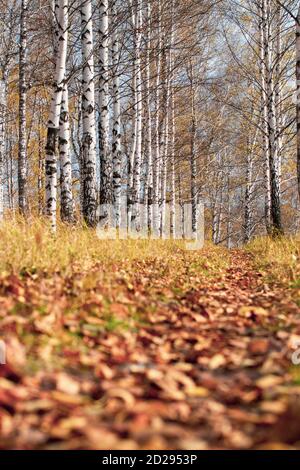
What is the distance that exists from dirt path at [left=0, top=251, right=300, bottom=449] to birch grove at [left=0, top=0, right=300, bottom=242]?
Result: 284cm

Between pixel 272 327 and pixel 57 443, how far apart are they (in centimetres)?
183

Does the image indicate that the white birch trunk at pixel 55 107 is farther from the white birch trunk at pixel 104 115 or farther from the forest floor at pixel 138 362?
the forest floor at pixel 138 362

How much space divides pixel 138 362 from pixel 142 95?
491 inches

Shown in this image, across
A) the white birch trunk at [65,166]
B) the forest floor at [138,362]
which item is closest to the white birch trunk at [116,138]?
the white birch trunk at [65,166]

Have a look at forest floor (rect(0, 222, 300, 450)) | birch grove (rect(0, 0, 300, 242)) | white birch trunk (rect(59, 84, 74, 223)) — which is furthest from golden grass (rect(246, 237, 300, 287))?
white birch trunk (rect(59, 84, 74, 223))

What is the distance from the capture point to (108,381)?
189cm

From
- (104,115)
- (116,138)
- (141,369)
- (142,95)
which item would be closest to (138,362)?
(141,369)

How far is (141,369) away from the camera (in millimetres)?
2023

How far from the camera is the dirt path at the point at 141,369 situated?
56.7 inches

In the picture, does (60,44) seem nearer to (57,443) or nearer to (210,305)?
(210,305)

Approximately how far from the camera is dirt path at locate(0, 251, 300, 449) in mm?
1441

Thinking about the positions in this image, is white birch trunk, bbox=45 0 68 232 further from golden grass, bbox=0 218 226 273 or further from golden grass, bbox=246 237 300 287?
golden grass, bbox=246 237 300 287

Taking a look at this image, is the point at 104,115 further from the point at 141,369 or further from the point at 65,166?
the point at 141,369
